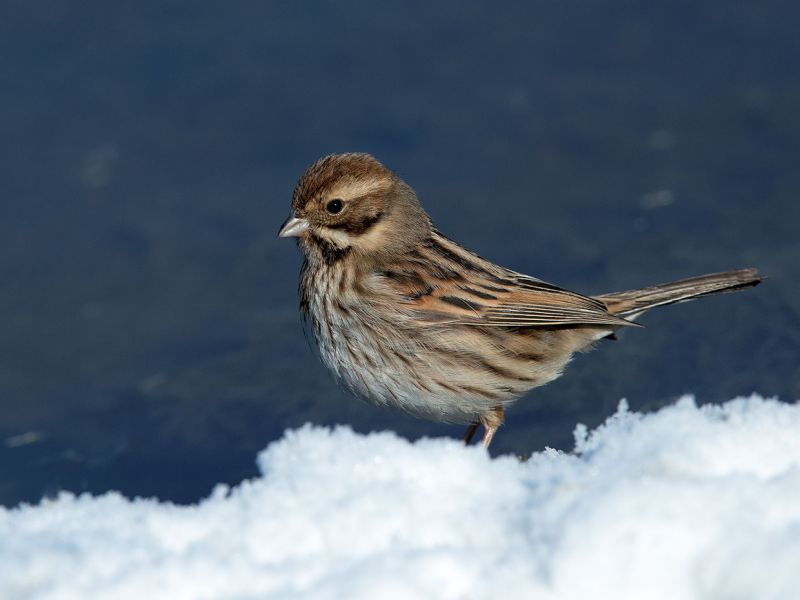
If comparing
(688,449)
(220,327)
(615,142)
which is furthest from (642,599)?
(615,142)

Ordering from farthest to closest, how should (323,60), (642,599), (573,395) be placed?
(323,60) < (573,395) < (642,599)

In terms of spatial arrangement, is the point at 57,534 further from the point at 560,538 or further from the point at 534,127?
the point at 534,127

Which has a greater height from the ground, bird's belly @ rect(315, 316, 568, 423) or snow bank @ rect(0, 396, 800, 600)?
bird's belly @ rect(315, 316, 568, 423)

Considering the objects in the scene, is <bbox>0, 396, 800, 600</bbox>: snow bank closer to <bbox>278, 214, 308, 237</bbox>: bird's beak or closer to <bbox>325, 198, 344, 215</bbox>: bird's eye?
<bbox>278, 214, 308, 237</bbox>: bird's beak

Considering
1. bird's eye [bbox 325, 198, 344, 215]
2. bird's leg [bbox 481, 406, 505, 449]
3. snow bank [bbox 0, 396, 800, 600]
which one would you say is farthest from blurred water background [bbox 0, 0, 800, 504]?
snow bank [bbox 0, 396, 800, 600]

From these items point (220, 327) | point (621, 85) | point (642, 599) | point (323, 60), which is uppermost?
point (323, 60)

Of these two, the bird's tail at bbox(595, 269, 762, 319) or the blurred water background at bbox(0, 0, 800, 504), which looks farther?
the blurred water background at bbox(0, 0, 800, 504)

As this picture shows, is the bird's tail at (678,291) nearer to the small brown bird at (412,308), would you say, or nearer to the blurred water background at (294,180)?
the small brown bird at (412,308)

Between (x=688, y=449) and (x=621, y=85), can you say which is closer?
(x=688, y=449)

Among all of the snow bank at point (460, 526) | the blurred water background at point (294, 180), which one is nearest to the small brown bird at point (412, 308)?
the blurred water background at point (294, 180)
